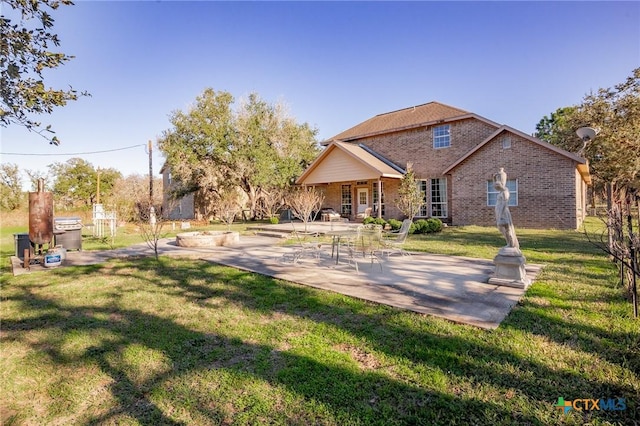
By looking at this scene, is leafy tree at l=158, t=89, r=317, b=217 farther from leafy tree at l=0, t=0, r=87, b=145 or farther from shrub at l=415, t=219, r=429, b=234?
leafy tree at l=0, t=0, r=87, b=145

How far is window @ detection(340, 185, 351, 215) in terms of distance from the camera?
23562 millimetres

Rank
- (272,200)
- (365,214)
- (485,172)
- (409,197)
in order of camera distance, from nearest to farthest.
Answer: (485,172)
(409,197)
(365,214)
(272,200)

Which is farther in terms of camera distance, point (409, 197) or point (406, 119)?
point (406, 119)

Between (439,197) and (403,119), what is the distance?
634cm

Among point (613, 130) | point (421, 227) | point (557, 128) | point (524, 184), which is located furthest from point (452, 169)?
point (557, 128)

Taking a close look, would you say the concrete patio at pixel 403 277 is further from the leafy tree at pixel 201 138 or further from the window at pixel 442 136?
the leafy tree at pixel 201 138

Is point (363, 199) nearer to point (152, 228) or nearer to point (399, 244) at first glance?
point (399, 244)

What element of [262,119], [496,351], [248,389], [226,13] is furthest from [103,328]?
[262,119]

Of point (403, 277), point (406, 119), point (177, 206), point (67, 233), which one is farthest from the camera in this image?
point (177, 206)

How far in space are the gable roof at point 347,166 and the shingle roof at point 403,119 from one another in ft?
5.72

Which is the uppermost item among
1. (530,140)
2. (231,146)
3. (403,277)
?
(231,146)

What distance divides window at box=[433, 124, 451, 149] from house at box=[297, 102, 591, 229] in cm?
6

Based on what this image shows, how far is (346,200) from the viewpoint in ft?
77.9

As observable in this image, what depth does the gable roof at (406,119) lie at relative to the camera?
19458mm
